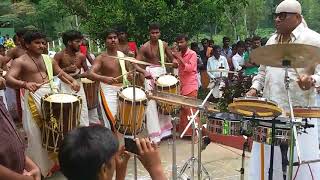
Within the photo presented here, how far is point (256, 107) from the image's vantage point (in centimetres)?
398

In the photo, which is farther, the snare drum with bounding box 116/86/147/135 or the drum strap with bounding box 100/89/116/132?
the drum strap with bounding box 100/89/116/132

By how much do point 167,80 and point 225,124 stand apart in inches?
120

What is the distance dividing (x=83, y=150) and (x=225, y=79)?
18.7ft

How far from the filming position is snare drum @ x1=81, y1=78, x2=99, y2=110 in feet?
23.5

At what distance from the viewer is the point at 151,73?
7.76 m

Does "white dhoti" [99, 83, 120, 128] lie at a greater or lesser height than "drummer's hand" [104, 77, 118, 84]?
lesser

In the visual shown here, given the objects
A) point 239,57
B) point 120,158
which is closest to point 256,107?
point 120,158

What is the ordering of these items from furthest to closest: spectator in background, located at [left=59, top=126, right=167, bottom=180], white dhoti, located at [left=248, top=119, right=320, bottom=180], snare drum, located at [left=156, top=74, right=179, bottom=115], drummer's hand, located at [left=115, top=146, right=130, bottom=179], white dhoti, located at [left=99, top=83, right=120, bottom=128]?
snare drum, located at [left=156, top=74, right=179, bottom=115] < white dhoti, located at [left=99, top=83, right=120, bottom=128] < white dhoti, located at [left=248, top=119, right=320, bottom=180] < drummer's hand, located at [left=115, top=146, right=130, bottom=179] < spectator in background, located at [left=59, top=126, right=167, bottom=180]

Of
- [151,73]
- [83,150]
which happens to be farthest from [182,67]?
[83,150]

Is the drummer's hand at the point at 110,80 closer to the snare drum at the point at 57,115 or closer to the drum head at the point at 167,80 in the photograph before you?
the snare drum at the point at 57,115

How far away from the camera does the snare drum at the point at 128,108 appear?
5941 millimetres

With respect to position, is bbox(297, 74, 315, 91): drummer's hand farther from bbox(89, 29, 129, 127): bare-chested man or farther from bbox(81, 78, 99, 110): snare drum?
bbox(81, 78, 99, 110): snare drum

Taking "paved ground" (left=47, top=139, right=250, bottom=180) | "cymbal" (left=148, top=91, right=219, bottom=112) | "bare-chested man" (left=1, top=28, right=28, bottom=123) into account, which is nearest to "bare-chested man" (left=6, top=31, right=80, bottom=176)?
"paved ground" (left=47, top=139, right=250, bottom=180)

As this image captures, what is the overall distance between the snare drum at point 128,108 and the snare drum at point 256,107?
1976 millimetres
